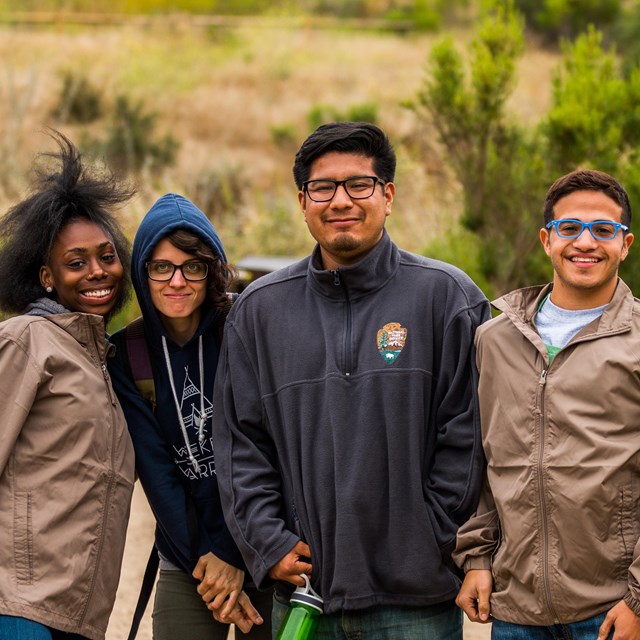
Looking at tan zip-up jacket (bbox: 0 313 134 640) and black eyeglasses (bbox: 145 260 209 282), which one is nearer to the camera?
tan zip-up jacket (bbox: 0 313 134 640)

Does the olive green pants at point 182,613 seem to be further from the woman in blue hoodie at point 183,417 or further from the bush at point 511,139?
the bush at point 511,139

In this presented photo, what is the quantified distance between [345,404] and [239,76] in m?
26.4

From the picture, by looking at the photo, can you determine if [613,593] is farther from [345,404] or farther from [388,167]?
[388,167]

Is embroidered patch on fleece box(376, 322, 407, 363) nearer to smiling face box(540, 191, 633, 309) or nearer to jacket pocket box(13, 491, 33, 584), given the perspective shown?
smiling face box(540, 191, 633, 309)

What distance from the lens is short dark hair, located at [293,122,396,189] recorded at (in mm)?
3121

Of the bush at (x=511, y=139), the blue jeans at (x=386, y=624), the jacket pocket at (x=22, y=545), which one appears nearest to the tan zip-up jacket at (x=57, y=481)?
the jacket pocket at (x=22, y=545)

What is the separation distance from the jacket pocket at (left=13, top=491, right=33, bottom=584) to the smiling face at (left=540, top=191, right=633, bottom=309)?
5.66 feet

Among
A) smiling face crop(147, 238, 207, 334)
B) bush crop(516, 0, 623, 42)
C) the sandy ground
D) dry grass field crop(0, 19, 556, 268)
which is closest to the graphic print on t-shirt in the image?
smiling face crop(147, 238, 207, 334)

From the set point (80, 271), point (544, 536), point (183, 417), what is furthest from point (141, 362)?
point (544, 536)

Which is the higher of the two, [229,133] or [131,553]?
[229,133]

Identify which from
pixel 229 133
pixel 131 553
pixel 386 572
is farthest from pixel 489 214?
pixel 229 133

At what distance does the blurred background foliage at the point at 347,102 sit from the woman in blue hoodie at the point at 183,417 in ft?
3.12

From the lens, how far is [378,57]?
29.6 metres

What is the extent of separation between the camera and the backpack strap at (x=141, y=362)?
3.41 meters
